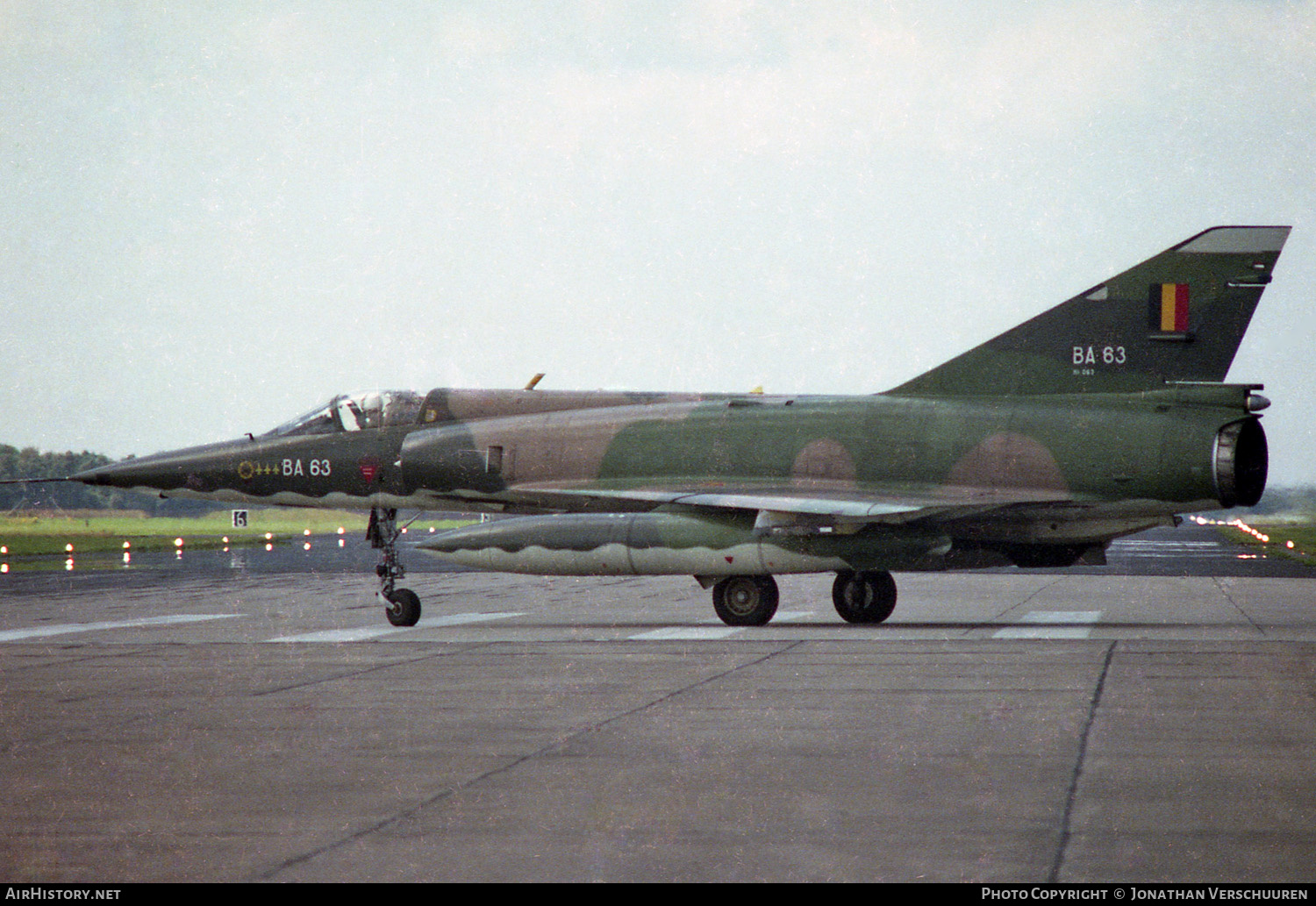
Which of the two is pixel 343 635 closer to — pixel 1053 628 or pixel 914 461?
pixel 914 461

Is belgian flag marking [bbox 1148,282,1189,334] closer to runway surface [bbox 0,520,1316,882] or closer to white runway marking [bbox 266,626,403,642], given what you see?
runway surface [bbox 0,520,1316,882]

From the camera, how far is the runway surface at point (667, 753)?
21.2 feet

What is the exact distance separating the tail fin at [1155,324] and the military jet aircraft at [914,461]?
0.02 m

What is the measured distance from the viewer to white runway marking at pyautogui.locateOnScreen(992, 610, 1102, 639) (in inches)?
677

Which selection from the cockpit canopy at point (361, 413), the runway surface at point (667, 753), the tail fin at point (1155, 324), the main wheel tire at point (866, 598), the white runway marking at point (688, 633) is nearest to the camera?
the runway surface at point (667, 753)

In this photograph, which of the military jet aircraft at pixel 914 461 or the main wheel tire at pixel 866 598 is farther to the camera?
the main wheel tire at pixel 866 598

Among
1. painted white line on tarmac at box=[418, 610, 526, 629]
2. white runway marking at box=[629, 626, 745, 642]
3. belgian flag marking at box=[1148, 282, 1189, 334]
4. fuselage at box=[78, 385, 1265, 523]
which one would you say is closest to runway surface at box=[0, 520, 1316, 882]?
white runway marking at box=[629, 626, 745, 642]

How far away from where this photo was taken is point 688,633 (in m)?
18.4

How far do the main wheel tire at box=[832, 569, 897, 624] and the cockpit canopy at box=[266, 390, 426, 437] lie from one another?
672 cm

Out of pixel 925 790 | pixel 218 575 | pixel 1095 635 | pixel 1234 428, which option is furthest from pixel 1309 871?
pixel 218 575

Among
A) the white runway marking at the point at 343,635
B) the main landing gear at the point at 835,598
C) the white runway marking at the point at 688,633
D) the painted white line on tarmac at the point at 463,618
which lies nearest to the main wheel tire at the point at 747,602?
the main landing gear at the point at 835,598

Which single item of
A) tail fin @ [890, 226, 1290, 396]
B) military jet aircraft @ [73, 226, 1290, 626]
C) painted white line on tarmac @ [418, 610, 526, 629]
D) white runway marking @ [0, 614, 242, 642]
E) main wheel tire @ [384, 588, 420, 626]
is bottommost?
painted white line on tarmac @ [418, 610, 526, 629]

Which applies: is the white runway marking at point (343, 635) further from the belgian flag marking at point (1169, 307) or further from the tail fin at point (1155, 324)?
the belgian flag marking at point (1169, 307)

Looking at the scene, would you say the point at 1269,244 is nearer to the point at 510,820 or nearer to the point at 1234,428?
the point at 1234,428
